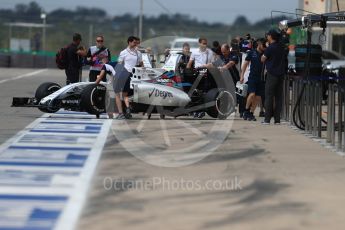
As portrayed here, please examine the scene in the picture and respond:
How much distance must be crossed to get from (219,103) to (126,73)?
6.92ft

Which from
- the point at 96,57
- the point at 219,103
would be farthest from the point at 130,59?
the point at 96,57

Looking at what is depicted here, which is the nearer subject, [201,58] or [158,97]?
[158,97]

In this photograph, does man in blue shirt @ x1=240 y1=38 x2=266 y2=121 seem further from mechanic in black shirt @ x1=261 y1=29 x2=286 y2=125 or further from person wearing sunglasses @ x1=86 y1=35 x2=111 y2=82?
person wearing sunglasses @ x1=86 y1=35 x2=111 y2=82

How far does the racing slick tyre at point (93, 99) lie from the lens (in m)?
18.0

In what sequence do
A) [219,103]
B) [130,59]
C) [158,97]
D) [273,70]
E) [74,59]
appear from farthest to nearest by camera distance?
1. [74,59]
2. [219,103]
3. [130,59]
4. [158,97]
5. [273,70]

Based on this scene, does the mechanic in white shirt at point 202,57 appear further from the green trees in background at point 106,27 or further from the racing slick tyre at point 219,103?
the green trees in background at point 106,27

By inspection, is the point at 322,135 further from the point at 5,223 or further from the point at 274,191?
the point at 5,223

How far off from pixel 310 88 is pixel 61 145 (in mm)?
4806

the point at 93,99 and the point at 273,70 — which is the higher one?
the point at 273,70

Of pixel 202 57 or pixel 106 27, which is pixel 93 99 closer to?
pixel 202 57

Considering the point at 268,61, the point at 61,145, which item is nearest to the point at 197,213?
the point at 61,145

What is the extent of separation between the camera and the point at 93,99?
18.1 m

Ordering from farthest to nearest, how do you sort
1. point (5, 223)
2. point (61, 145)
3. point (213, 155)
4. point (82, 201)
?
1. point (61, 145)
2. point (213, 155)
3. point (82, 201)
4. point (5, 223)

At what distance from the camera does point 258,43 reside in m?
19.7
